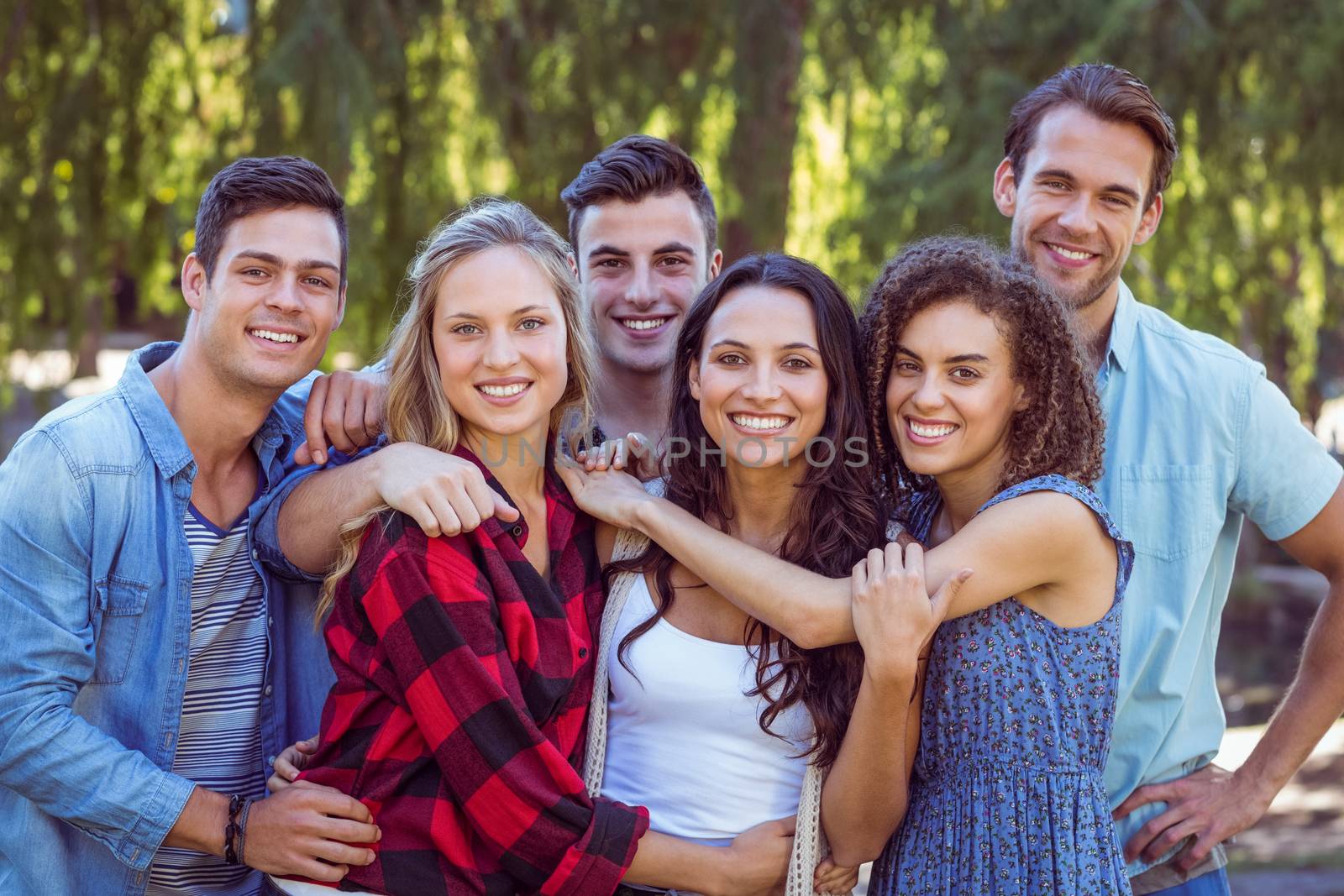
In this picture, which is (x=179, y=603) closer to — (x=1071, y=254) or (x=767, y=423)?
(x=767, y=423)

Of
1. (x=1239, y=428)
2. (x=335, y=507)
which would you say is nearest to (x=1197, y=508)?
(x=1239, y=428)

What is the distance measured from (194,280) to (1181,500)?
213 centimetres

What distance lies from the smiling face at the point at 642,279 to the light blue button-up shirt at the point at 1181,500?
1.12 meters

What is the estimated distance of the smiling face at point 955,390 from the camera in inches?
88.7

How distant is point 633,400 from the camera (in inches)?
129

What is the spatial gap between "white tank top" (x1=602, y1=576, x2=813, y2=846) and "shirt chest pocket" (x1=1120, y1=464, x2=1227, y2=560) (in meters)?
0.84

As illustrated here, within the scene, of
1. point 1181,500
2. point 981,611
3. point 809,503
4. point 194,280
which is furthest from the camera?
point 194,280

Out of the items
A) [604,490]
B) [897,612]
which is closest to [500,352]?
[604,490]

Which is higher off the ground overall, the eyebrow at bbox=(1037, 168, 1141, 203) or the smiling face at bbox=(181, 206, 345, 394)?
the eyebrow at bbox=(1037, 168, 1141, 203)

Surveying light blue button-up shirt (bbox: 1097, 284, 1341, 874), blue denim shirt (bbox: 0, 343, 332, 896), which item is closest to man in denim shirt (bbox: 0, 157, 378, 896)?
blue denim shirt (bbox: 0, 343, 332, 896)

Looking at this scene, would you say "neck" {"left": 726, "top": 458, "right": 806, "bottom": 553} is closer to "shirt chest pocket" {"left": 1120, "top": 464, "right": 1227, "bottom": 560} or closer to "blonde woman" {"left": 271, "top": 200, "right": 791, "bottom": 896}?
"blonde woman" {"left": 271, "top": 200, "right": 791, "bottom": 896}

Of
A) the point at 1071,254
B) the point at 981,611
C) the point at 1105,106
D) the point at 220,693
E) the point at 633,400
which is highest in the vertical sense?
the point at 1105,106

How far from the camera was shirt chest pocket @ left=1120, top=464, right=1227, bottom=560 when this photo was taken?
2498 millimetres

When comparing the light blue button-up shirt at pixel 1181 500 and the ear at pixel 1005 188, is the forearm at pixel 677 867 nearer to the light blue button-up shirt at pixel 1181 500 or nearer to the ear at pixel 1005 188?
the light blue button-up shirt at pixel 1181 500
